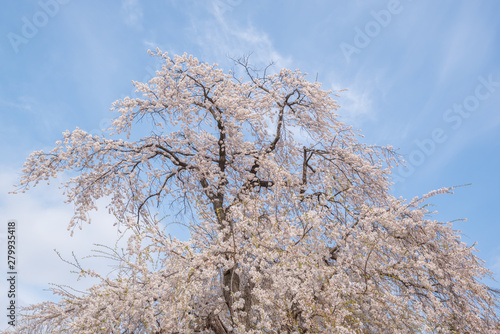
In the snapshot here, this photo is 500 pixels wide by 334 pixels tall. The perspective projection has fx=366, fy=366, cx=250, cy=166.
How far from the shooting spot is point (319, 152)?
9.11 m

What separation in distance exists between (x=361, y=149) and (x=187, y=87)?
15.5 ft

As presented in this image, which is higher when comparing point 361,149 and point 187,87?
point 187,87

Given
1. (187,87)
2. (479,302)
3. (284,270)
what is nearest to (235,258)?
(284,270)

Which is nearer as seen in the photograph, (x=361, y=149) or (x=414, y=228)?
(x=414, y=228)

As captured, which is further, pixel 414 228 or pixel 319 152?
pixel 319 152

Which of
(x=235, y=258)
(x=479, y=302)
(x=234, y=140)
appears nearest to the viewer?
(x=235, y=258)

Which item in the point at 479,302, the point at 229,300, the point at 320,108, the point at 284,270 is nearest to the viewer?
the point at 284,270

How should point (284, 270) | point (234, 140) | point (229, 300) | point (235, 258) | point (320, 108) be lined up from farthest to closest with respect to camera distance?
point (320, 108) → point (234, 140) → point (229, 300) → point (235, 258) → point (284, 270)

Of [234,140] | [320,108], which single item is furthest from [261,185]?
[320,108]

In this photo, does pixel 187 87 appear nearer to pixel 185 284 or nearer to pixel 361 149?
pixel 361 149

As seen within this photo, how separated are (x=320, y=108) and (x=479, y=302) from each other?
5459 mm

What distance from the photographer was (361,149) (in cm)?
953

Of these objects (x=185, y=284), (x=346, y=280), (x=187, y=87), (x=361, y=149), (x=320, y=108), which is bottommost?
(x=346, y=280)

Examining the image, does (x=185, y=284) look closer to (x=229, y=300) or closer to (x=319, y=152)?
(x=229, y=300)
